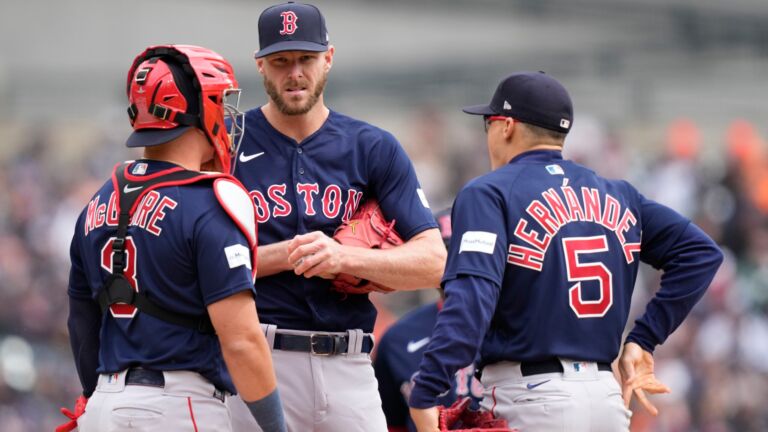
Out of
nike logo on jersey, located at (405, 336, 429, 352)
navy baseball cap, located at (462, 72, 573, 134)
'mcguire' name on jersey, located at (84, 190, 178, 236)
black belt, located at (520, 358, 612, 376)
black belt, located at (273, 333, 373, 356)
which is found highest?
navy baseball cap, located at (462, 72, 573, 134)

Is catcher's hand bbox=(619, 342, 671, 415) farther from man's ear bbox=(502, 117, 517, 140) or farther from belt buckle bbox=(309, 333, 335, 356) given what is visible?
belt buckle bbox=(309, 333, 335, 356)

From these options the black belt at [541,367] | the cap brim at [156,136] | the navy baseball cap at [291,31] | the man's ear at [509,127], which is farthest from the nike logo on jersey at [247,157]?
the black belt at [541,367]


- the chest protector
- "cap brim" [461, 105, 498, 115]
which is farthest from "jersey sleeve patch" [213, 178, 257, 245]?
"cap brim" [461, 105, 498, 115]

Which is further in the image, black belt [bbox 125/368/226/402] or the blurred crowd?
the blurred crowd

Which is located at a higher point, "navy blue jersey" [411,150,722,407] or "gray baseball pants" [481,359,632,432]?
"navy blue jersey" [411,150,722,407]

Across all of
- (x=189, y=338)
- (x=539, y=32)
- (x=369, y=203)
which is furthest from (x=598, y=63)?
(x=189, y=338)

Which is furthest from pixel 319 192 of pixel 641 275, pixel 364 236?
pixel 641 275

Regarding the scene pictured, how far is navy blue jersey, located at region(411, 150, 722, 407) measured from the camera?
15.1ft

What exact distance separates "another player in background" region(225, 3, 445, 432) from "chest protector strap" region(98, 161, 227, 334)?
79 centimetres

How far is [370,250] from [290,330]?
1.51 ft

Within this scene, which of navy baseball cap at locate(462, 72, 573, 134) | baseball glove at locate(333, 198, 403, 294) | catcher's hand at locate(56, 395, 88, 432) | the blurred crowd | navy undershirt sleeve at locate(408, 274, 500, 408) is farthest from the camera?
the blurred crowd

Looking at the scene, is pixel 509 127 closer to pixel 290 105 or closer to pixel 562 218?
pixel 562 218

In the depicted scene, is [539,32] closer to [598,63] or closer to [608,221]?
[598,63]

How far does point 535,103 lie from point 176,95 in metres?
1.46
